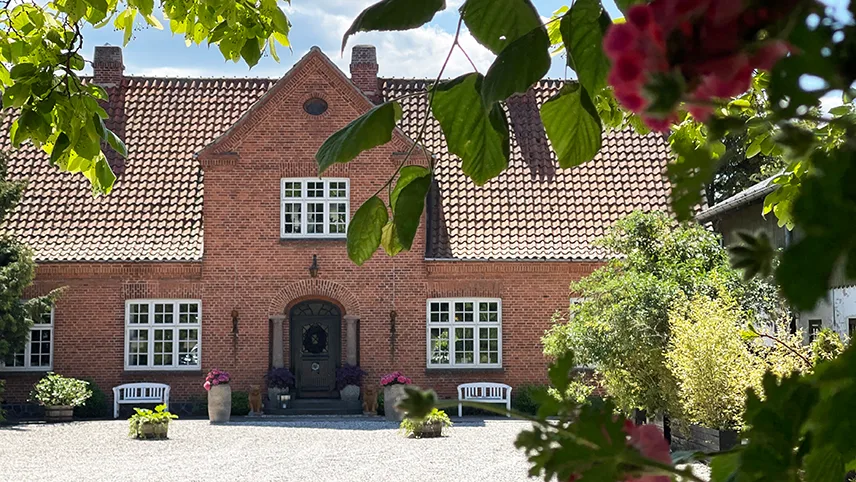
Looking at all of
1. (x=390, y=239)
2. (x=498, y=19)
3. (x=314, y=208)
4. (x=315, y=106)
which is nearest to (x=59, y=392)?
(x=314, y=208)

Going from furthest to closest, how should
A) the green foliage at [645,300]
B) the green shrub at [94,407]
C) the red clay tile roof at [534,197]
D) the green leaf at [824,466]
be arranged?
the red clay tile roof at [534,197] → the green shrub at [94,407] → the green foliage at [645,300] → the green leaf at [824,466]

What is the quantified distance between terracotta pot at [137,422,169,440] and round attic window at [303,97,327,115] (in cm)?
682

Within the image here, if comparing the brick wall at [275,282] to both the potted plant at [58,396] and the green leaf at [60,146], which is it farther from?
the green leaf at [60,146]

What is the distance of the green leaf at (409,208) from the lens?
1354 mm

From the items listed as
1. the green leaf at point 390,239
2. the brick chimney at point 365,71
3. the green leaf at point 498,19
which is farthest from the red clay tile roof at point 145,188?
the green leaf at point 498,19

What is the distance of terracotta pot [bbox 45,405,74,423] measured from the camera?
19359mm

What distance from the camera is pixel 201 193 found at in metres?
21.5

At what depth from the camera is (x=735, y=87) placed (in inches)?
22.3

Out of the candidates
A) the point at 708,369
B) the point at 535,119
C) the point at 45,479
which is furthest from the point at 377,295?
the point at 708,369

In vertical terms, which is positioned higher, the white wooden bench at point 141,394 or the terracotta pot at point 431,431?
the white wooden bench at point 141,394

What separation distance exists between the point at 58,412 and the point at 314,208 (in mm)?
5839

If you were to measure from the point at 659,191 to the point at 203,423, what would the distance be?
32.8ft

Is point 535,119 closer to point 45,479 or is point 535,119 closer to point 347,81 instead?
point 347,81

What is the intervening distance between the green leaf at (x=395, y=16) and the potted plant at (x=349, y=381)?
19.0 meters
